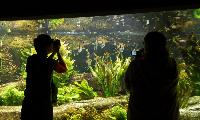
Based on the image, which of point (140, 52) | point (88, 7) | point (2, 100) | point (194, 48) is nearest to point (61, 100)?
point (2, 100)

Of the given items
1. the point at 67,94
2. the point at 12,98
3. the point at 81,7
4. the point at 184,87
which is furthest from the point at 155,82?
the point at 12,98

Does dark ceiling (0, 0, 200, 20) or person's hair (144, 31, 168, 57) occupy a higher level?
dark ceiling (0, 0, 200, 20)

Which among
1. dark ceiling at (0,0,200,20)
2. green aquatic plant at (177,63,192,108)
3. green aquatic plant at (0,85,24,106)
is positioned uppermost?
dark ceiling at (0,0,200,20)

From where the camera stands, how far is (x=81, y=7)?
16.3ft

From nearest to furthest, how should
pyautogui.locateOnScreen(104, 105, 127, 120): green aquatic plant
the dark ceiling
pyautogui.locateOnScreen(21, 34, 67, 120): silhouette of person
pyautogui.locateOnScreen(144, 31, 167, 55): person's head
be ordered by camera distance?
pyautogui.locateOnScreen(144, 31, 167, 55): person's head → pyautogui.locateOnScreen(21, 34, 67, 120): silhouette of person → the dark ceiling → pyautogui.locateOnScreen(104, 105, 127, 120): green aquatic plant

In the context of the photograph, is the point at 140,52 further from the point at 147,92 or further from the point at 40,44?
the point at 40,44

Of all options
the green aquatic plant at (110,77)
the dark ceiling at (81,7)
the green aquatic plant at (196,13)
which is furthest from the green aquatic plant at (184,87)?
the dark ceiling at (81,7)

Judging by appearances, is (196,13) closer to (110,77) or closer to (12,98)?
(110,77)

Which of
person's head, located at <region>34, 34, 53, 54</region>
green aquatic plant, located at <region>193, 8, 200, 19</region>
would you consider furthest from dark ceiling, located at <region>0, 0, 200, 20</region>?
green aquatic plant, located at <region>193, 8, 200, 19</region>

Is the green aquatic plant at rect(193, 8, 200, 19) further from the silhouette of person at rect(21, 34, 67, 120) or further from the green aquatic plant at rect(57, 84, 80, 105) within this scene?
the silhouette of person at rect(21, 34, 67, 120)

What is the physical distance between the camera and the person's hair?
3.81 m

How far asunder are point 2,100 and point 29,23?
510cm

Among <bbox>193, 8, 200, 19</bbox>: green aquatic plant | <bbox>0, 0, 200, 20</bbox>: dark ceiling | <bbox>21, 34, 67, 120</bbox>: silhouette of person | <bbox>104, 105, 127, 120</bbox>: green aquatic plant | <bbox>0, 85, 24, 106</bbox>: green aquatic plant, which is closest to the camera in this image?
<bbox>21, 34, 67, 120</bbox>: silhouette of person

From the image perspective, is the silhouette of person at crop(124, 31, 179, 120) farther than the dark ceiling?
No
